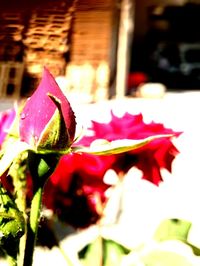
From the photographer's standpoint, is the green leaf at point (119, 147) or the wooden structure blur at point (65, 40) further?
the wooden structure blur at point (65, 40)

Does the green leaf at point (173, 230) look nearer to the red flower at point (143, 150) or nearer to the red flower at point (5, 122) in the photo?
the red flower at point (143, 150)

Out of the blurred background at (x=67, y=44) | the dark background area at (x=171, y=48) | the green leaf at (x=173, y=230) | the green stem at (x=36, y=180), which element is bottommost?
the dark background area at (x=171, y=48)

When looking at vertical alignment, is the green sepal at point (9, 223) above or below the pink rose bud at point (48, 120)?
below

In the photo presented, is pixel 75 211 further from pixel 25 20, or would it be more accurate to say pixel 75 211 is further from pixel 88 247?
pixel 25 20

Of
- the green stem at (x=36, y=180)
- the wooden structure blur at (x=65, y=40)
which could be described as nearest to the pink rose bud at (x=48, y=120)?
the green stem at (x=36, y=180)

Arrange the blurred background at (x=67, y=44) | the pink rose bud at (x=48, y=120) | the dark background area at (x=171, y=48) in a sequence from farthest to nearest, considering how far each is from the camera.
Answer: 1. the dark background area at (x=171, y=48)
2. the blurred background at (x=67, y=44)
3. the pink rose bud at (x=48, y=120)

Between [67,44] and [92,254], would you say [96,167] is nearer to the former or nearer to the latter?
[92,254]

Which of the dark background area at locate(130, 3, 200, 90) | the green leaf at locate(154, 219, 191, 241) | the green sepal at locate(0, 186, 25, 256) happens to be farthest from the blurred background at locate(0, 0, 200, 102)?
the green sepal at locate(0, 186, 25, 256)
